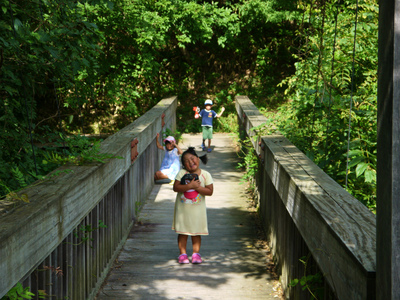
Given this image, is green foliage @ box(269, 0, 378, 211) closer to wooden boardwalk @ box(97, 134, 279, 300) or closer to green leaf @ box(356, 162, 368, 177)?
green leaf @ box(356, 162, 368, 177)

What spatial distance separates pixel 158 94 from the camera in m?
19.1

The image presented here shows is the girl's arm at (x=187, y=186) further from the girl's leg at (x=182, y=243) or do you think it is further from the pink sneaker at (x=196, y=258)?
the pink sneaker at (x=196, y=258)

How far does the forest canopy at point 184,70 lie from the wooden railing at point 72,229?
50 centimetres

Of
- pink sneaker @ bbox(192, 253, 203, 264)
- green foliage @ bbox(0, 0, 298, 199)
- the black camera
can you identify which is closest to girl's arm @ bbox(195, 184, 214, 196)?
the black camera

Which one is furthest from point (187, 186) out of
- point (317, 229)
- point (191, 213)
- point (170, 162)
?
point (170, 162)

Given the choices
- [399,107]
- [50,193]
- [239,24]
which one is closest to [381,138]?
[399,107]

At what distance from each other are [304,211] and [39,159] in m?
4.28

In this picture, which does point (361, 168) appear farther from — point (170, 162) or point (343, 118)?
point (170, 162)

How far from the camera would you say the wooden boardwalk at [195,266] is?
14.9 ft

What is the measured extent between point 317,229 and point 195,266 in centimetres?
255

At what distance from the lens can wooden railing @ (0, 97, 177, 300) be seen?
7.76 feet

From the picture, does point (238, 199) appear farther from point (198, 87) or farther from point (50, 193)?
point (198, 87)

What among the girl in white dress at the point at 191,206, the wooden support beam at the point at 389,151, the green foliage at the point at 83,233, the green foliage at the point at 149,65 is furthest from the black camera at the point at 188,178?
the wooden support beam at the point at 389,151

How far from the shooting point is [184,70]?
19.7 m
